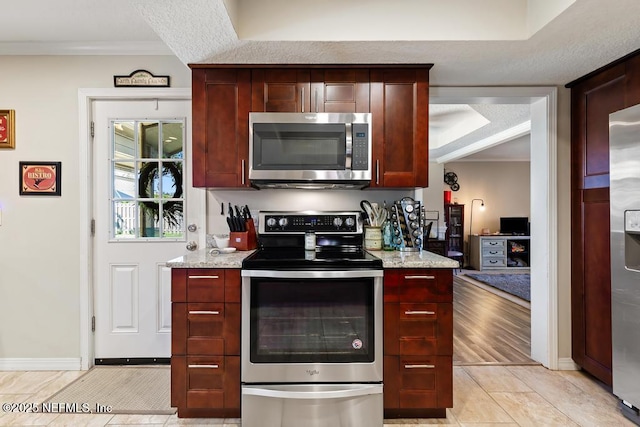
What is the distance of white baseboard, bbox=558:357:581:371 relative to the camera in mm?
2680

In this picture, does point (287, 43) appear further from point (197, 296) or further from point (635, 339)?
point (635, 339)

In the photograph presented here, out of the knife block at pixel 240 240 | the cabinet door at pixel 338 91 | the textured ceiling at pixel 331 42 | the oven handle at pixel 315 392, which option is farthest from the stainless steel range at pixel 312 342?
the textured ceiling at pixel 331 42

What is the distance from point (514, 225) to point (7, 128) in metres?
8.25

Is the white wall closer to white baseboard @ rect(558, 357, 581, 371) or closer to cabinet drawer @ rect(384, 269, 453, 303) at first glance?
cabinet drawer @ rect(384, 269, 453, 303)

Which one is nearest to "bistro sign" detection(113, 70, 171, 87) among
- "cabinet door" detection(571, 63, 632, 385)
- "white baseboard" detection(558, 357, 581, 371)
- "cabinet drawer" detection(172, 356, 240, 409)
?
"cabinet drawer" detection(172, 356, 240, 409)

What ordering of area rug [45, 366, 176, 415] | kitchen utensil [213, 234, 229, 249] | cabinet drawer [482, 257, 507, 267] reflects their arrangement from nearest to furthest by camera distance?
area rug [45, 366, 176, 415]
kitchen utensil [213, 234, 229, 249]
cabinet drawer [482, 257, 507, 267]

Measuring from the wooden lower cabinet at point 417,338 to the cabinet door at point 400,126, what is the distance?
2.27 feet

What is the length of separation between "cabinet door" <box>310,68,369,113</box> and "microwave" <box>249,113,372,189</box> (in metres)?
0.11

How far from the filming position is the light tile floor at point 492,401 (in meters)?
2.01

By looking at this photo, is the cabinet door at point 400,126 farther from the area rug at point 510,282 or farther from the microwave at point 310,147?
the area rug at point 510,282

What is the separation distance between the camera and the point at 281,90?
234 centimetres

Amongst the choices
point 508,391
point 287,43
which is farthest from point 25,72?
point 508,391

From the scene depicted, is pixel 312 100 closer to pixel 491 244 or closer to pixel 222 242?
pixel 222 242

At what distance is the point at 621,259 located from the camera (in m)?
2.00
